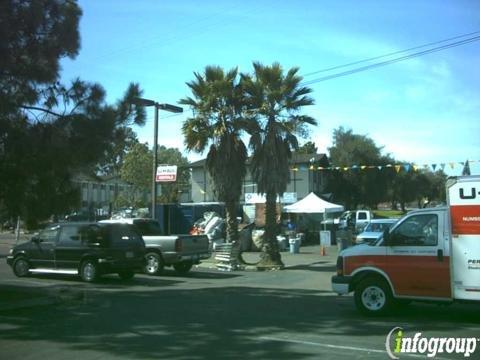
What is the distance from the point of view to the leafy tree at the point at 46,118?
1106 centimetres

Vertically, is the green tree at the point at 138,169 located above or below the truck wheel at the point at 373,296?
above

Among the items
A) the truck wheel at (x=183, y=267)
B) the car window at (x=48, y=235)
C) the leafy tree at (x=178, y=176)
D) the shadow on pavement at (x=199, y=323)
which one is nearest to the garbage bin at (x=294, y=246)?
the truck wheel at (x=183, y=267)

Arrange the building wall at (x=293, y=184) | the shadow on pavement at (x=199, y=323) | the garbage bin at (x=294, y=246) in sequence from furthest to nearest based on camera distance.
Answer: the building wall at (x=293, y=184) → the garbage bin at (x=294, y=246) → the shadow on pavement at (x=199, y=323)

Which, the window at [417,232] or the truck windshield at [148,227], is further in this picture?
the truck windshield at [148,227]

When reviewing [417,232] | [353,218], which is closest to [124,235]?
[417,232]

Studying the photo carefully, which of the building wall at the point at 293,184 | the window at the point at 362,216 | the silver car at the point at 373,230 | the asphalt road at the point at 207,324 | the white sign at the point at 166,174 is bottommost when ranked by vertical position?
the asphalt road at the point at 207,324

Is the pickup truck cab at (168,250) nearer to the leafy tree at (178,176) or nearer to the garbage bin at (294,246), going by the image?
the garbage bin at (294,246)

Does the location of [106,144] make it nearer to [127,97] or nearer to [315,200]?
[127,97]

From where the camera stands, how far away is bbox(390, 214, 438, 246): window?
10383mm

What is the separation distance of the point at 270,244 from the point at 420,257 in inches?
498

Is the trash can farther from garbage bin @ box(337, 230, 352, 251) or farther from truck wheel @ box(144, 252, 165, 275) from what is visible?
truck wheel @ box(144, 252, 165, 275)

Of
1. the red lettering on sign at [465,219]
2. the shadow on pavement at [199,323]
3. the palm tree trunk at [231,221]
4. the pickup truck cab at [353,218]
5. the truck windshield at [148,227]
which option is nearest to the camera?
the shadow on pavement at [199,323]

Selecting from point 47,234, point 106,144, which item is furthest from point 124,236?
point 106,144

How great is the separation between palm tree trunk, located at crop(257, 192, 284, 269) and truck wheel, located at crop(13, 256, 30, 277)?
863 centimetres
